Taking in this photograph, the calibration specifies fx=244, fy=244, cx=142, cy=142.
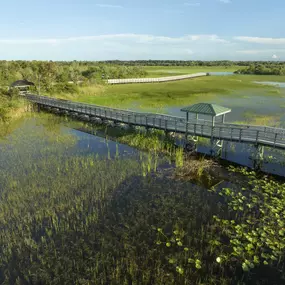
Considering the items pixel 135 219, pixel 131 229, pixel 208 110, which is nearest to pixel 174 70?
pixel 208 110

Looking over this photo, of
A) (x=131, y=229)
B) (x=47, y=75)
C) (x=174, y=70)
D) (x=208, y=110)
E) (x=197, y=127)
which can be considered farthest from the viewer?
(x=174, y=70)

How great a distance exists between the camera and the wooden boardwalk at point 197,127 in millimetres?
15703

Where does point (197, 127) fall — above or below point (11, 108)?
above

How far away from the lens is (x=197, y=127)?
18.8m

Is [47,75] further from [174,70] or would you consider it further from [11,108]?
[174,70]

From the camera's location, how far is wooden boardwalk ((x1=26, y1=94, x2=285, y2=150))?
1570 cm

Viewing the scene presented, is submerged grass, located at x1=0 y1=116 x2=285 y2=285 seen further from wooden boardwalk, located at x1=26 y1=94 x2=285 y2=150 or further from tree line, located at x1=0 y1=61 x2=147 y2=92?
tree line, located at x1=0 y1=61 x2=147 y2=92

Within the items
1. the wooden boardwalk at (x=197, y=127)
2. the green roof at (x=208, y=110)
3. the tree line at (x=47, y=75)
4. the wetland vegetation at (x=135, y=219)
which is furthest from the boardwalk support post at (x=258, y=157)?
the tree line at (x=47, y=75)

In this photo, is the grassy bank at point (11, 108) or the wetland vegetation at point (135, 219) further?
the grassy bank at point (11, 108)

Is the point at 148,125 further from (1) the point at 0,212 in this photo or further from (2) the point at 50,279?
(2) the point at 50,279

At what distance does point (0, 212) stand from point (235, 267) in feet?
32.0

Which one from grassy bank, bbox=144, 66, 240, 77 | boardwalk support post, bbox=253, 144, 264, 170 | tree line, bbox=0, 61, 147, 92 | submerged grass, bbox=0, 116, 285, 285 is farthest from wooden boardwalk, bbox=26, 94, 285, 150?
grassy bank, bbox=144, 66, 240, 77

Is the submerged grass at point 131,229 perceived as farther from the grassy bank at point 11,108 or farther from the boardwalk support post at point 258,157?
the grassy bank at point 11,108

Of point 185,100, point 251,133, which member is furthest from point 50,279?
point 185,100
